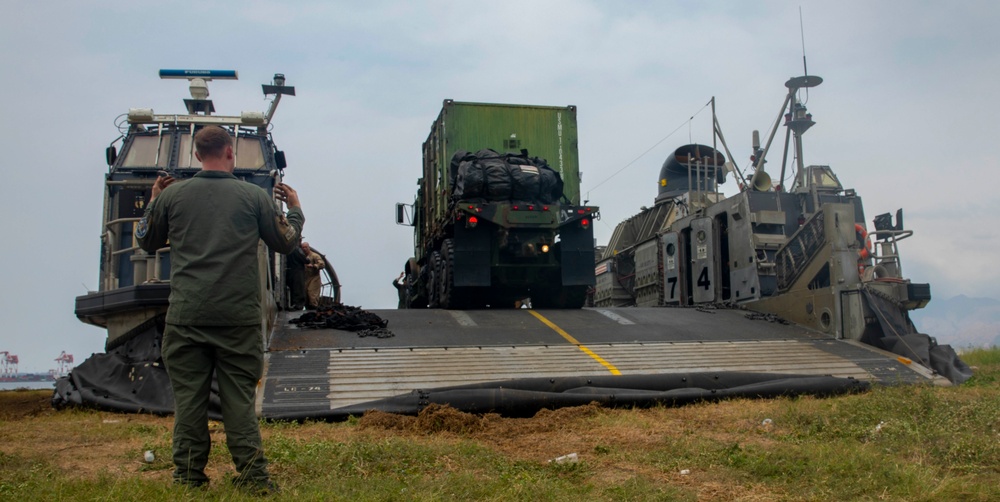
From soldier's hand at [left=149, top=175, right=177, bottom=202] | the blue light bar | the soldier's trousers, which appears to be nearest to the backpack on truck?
the blue light bar

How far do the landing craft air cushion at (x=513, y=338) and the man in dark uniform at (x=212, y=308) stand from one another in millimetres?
2669

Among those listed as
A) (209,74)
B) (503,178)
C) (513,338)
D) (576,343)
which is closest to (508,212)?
(503,178)

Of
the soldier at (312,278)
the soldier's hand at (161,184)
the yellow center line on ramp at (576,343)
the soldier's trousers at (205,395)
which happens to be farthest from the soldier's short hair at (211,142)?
the soldier at (312,278)

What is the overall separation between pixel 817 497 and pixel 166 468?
347 centimetres

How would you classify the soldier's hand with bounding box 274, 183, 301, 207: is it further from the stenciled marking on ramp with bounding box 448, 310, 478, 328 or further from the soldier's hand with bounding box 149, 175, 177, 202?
the stenciled marking on ramp with bounding box 448, 310, 478, 328

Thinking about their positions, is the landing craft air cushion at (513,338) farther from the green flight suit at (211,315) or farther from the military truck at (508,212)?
the green flight suit at (211,315)

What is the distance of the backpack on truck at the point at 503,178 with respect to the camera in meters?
13.5

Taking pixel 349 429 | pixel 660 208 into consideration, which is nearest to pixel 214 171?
pixel 349 429

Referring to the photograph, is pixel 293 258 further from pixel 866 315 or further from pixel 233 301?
pixel 233 301

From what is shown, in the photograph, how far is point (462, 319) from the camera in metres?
12.1

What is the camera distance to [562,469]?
4.84 meters

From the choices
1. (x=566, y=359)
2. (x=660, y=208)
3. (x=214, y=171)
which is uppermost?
(x=660, y=208)

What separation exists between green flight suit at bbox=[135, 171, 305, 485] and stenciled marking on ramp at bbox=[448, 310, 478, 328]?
23.7 ft

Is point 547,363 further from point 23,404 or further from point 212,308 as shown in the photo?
point 23,404
